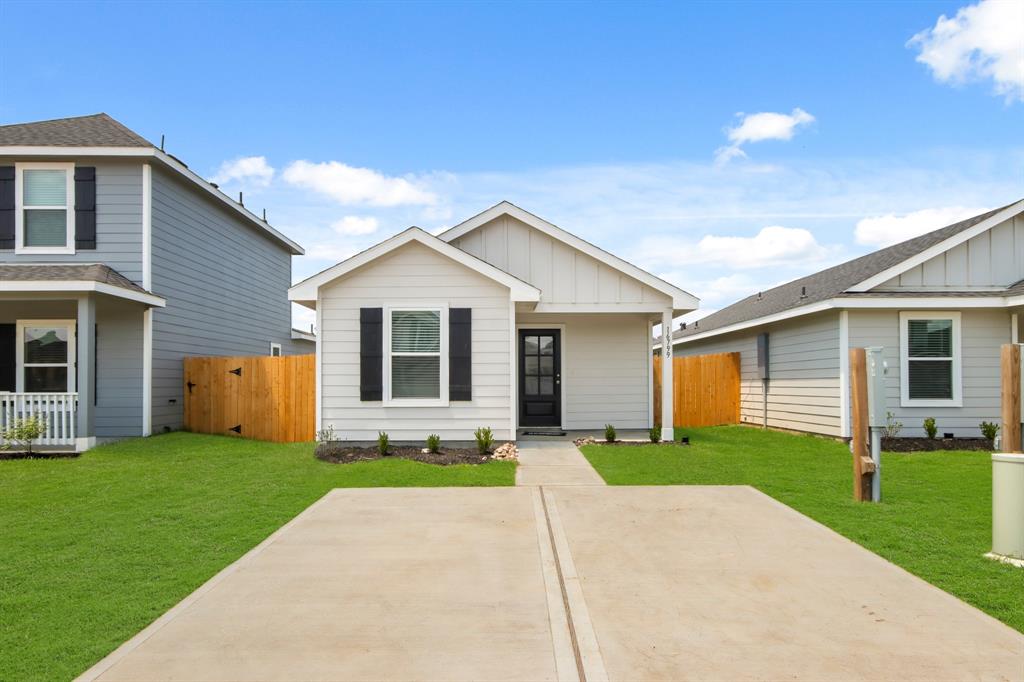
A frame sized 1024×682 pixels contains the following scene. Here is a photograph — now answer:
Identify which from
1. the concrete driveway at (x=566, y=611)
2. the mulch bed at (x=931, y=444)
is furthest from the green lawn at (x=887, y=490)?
→ the mulch bed at (x=931, y=444)

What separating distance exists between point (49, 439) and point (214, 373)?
347 cm

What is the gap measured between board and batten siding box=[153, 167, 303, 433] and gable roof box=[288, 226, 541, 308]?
435cm

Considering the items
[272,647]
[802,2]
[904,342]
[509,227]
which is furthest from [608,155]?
[272,647]

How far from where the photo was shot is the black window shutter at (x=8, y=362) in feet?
42.4

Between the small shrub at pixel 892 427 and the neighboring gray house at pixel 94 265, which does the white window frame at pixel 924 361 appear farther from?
the neighboring gray house at pixel 94 265

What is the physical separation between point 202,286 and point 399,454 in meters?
7.83

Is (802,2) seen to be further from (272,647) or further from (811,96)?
(272,647)

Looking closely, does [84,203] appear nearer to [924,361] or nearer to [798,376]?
[798,376]

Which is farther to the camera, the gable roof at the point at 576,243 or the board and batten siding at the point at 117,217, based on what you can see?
the board and batten siding at the point at 117,217

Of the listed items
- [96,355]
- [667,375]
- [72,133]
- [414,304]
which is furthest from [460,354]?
[72,133]

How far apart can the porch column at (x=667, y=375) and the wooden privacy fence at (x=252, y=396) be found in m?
7.25

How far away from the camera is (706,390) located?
17.8 metres

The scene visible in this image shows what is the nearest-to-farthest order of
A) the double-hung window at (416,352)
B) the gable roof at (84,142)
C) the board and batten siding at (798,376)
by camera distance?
1. the double-hung window at (416,352)
2. the gable roof at (84,142)
3. the board and batten siding at (798,376)

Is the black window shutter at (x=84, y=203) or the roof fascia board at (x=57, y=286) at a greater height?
the black window shutter at (x=84, y=203)
